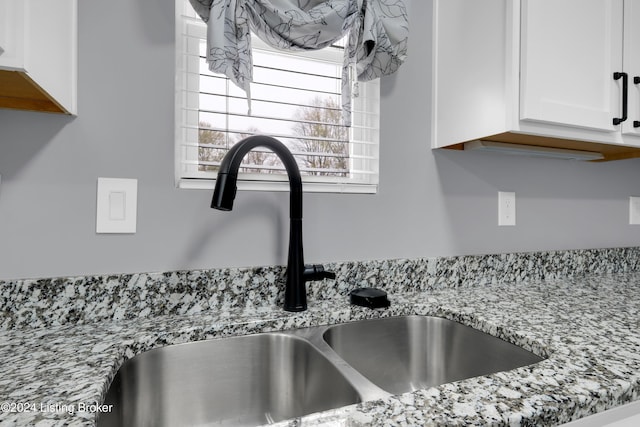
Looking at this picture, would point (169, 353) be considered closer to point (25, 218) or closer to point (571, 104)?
point (25, 218)

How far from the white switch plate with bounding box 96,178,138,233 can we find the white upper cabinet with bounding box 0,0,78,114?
0.63ft

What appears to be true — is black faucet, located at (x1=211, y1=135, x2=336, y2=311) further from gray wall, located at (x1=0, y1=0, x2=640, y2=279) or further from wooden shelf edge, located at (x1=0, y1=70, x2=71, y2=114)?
wooden shelf edge, located at (x1=0, y1=70, x2=71, y2=114)

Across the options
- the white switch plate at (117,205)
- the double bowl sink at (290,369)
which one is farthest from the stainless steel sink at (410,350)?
the white switch plate at (117,205)

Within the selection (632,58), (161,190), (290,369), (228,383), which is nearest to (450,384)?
(290,369)

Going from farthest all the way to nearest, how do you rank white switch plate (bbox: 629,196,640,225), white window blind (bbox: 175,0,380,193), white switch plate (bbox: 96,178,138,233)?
white switch plate (bbox: 629,196,640,225) < white window blind (bbox: 175,0,380,193) < white switch plate (bbox: 96,178,138,233)

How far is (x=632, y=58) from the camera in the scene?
1.11 m

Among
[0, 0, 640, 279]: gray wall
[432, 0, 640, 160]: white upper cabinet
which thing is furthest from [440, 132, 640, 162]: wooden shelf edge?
[0, 0, 640, 279]: gray wall

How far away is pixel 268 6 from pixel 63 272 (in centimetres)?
82

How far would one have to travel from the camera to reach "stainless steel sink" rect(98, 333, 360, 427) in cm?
73

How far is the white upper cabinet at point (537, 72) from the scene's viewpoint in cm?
95

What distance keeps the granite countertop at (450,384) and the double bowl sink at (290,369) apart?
0.11 ft

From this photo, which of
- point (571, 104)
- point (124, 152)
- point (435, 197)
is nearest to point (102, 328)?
point (124, 152)

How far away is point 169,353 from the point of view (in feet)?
2.55

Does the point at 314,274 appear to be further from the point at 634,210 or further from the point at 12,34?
the point at 634,210
